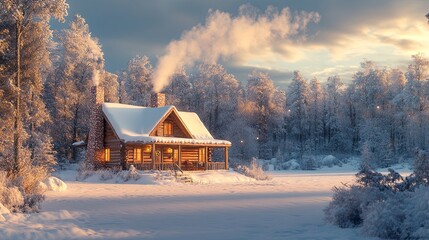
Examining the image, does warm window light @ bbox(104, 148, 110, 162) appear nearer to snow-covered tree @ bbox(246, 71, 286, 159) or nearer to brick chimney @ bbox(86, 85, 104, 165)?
brick chimney @ bbox(86, 85, 104, 165)

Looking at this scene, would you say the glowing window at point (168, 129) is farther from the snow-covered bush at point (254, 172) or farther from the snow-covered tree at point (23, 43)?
the snow-covered tree at point (23, 43)

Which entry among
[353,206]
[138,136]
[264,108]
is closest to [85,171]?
[138,136]

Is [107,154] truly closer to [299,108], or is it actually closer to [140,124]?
[140,124]

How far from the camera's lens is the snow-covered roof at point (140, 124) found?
32.8m

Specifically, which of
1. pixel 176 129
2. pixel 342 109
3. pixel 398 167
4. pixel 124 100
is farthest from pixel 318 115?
pixel 176 129

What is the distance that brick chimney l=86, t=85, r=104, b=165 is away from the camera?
35.5 meters

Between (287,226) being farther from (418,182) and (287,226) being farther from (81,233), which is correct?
(81,233)

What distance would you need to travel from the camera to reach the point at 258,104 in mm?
68438

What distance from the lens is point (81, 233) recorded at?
986 cm

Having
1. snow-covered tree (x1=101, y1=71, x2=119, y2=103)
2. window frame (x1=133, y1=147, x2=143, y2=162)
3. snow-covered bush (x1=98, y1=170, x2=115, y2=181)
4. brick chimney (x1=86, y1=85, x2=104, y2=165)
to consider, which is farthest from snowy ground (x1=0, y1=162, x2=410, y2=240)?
snow-covered tree (x1=101, y1=71, x2=119, y2=103)

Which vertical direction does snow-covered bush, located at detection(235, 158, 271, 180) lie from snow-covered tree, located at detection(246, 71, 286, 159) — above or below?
below

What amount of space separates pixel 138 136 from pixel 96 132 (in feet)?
15.4

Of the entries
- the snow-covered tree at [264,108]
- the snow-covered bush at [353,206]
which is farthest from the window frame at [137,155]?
the snow-covered tree at [264,108]

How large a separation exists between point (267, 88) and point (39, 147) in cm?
3945
